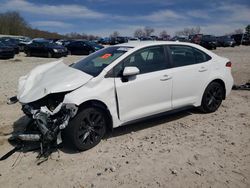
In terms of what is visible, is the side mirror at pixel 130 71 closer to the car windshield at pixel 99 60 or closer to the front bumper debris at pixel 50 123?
the car windshield at pixel 99 60

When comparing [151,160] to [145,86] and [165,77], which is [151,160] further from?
[165,77]

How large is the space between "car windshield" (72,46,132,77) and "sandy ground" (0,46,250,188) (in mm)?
1253

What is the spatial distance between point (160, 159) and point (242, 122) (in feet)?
7.84

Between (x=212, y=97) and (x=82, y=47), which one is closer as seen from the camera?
(x=212, y=97)

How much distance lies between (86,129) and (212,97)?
312 cm

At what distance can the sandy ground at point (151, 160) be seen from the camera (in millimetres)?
3275

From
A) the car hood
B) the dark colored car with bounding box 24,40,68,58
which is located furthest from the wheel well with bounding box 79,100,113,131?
the dark colored car with bounding box 24,40,68,58

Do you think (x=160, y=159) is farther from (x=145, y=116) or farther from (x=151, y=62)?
(x=151, y=62)

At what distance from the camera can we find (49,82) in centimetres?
419

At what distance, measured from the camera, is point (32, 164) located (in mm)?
3695

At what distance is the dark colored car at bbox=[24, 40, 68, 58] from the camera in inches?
856

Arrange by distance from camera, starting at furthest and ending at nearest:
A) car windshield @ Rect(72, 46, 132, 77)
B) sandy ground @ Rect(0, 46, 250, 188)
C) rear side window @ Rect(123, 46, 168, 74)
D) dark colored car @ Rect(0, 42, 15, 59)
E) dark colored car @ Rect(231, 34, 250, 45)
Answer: dark colored car @ Rect(231, 34, 250, 45), dark colored car @ Rect(0, 42, 15, 59), rear side window @ Rect(123, 46, 168, 74), car windshield @ Rect(72, 46, 132, 77), sandy ground @ Rect(0, 46, 250, 188)

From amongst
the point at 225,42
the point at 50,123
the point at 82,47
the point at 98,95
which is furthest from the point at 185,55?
the point at 225,42

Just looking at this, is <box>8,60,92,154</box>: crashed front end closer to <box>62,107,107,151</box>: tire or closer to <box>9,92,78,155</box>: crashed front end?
<box>9,92,78,155</box>: crashed front end
